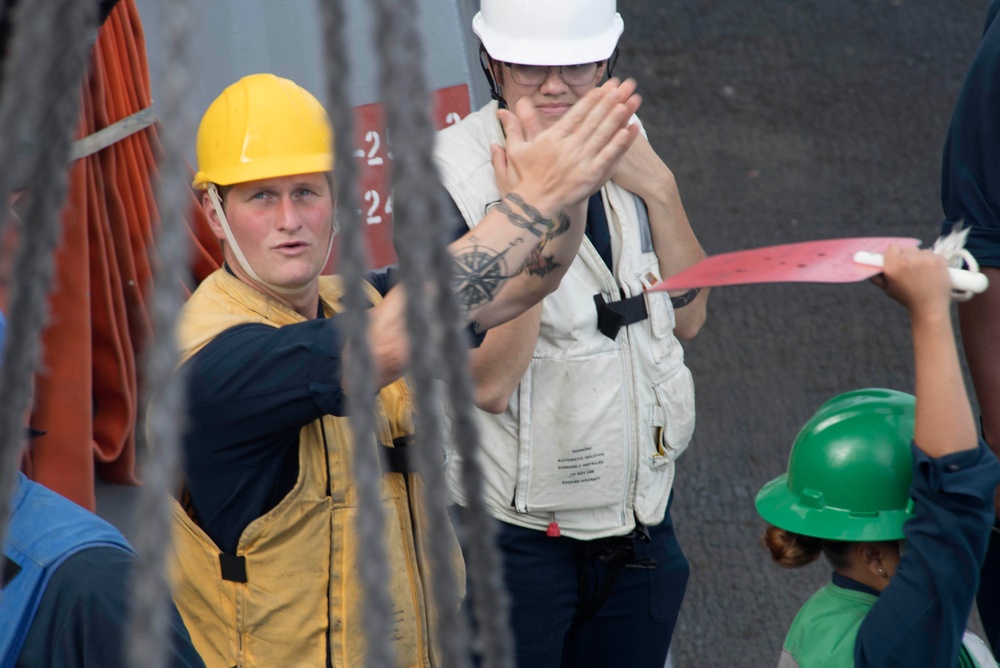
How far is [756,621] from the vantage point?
11.6 feet

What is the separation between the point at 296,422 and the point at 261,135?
57cm

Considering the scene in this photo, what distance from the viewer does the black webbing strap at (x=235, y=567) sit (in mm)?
1720

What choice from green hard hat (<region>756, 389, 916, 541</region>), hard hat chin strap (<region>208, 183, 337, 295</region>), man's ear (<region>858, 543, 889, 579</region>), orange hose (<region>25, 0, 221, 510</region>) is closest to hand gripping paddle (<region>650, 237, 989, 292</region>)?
green hard hat (<region>756, 389, 916, 541</region>)

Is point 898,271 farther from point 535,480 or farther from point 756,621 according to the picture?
point 756,621

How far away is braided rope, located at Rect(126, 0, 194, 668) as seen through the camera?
1.55 feet

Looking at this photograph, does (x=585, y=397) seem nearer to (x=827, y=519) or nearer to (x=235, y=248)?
(x=827, y=519)

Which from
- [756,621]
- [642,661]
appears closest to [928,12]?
[756,621]

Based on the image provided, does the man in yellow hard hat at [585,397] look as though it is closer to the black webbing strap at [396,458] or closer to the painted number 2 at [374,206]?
the black webbing strap at [396,458]

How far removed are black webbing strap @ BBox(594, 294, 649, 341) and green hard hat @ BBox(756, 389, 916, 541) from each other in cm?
40

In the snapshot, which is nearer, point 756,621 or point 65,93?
point 65,93

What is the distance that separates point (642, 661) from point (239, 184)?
128 cm

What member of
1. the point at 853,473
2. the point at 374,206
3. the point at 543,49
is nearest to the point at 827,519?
the point at 853,473

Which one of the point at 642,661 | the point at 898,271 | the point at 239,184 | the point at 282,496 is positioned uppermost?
the point at 239,184

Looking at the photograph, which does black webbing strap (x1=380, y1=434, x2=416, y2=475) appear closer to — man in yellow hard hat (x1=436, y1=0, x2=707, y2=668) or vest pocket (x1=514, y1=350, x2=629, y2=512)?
man in yellow hard hat (x1=436, y1=0, x2=707, y2=668)
